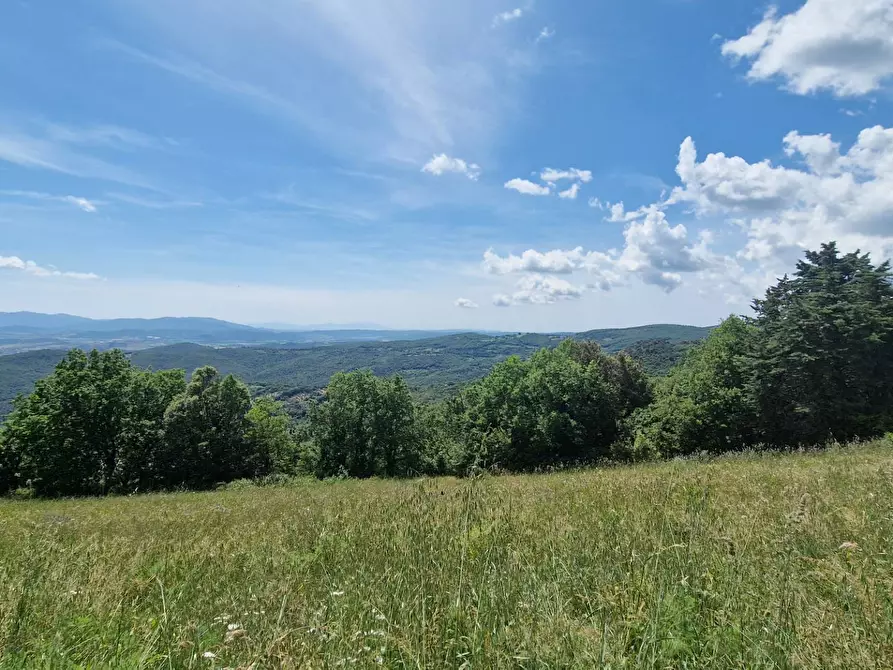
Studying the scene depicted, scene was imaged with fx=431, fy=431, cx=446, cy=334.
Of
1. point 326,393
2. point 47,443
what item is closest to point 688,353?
point 326,393

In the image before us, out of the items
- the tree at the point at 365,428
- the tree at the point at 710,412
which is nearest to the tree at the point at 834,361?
the tree at the point at 710,412

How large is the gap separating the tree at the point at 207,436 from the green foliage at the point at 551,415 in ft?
63.4

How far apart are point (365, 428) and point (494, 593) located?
4031cm

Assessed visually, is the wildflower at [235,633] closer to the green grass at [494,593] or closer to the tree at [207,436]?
the green grass at [494,593]

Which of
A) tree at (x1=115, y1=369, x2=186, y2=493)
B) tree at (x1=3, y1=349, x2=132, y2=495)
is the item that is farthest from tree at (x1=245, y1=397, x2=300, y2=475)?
tree at (x1=3, y1=349, x2=132, y2=495)

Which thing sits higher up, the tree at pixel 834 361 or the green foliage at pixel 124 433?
the tree at pixel 834 361

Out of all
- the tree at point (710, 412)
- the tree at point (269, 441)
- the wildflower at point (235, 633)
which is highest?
the wildflower at point (235, 633)

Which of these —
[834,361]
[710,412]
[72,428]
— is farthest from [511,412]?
[72,428]

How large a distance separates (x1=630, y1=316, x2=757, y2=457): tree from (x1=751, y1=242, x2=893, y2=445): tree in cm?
210

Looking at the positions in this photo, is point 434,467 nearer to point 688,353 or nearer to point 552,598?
point 688,353

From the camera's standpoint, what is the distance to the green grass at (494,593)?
180cm

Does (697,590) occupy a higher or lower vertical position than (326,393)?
higher

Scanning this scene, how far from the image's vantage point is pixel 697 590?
2174 mm

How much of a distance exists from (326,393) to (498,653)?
142 ft
